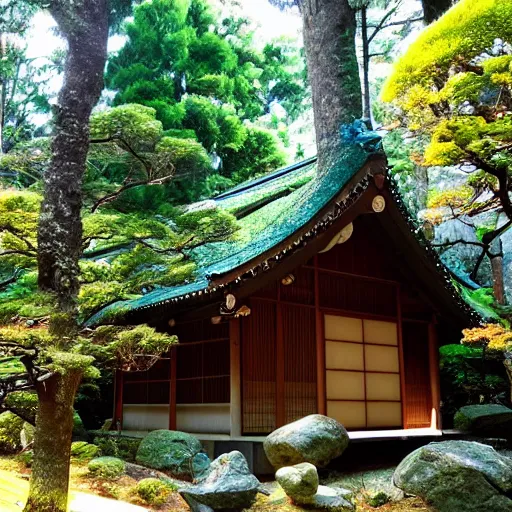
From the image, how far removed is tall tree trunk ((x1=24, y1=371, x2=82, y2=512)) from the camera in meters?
5.02

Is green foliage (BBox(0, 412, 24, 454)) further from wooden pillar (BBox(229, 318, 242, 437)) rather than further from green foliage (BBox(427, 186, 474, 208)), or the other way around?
green foliage (BBox(427, 186, 474, 208))

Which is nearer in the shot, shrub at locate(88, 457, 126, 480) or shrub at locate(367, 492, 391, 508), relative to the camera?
shrub at locate(88, 457, 126, 480)

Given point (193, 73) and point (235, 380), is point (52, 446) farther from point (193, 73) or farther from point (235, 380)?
point (193, 73)

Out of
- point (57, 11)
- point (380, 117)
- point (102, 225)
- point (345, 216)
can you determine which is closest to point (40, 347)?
point (102, 225)

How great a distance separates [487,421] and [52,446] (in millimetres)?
7540

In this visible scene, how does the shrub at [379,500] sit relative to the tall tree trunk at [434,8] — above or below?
below

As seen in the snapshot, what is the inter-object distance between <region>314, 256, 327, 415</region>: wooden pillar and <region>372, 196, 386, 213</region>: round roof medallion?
53.3 inches

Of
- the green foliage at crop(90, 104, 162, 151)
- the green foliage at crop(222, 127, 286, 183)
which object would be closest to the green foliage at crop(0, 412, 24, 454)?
the green foliage at crop(90, 104, 162, 151)

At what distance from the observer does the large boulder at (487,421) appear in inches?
385

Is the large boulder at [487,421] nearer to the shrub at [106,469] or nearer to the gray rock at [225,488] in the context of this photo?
the gray rock at [225,488]

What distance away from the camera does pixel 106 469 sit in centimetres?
675

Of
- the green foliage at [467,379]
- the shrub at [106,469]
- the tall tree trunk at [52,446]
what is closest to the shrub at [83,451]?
the shrub at [106,469]

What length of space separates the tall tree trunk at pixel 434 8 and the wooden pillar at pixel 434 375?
9.46 meters

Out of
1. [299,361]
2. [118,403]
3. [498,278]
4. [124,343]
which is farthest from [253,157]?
[124,343]
